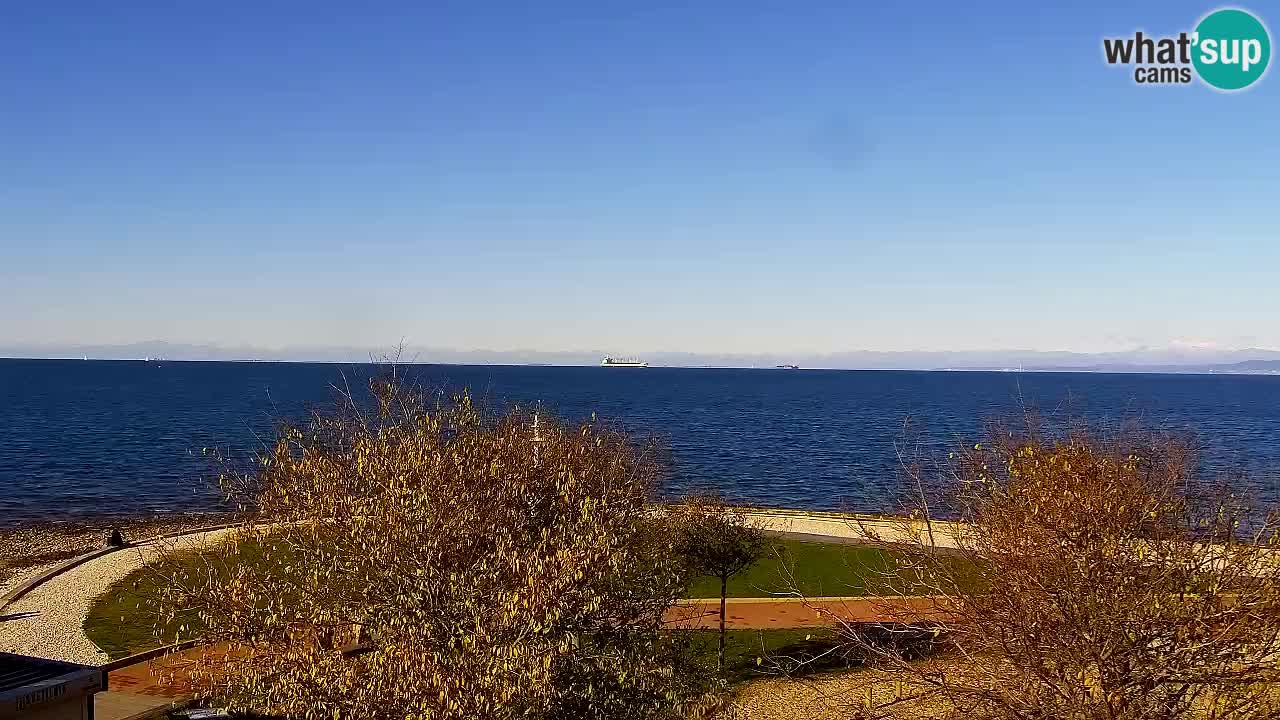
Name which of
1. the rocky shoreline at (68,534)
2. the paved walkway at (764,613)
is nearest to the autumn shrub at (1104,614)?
the paved walkway at (764,613)

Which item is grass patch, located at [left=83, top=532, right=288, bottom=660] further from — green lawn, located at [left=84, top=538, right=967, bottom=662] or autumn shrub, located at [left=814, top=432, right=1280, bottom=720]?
autumn shrub, located at [left=814, top=432, right=1280, bottom=720]

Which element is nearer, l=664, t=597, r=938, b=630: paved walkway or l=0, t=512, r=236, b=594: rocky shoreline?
l=664, t=597, r=938, b=630: paved walkway

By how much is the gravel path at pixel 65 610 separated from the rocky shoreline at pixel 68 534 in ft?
7.62

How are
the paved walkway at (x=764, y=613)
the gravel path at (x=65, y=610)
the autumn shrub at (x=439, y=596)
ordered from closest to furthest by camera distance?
the autumn shrub at (x=439, y=596) < the gravel path at (x=65, y=610) < the paved walkway at (x=764, y=613)

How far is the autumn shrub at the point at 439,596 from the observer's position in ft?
36.4

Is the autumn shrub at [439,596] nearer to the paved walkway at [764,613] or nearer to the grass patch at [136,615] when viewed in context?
the grass patch at [136,615]

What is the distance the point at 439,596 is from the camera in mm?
11789

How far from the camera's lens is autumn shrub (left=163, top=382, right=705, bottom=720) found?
36.4 feet

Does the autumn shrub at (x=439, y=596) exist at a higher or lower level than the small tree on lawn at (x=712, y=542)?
higher

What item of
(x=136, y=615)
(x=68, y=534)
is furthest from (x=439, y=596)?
(x=68, y=534)

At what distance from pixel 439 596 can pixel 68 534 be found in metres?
49.1

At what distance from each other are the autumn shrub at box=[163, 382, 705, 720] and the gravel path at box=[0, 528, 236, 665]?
9895 millimetres

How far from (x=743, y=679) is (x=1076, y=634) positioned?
1461cm

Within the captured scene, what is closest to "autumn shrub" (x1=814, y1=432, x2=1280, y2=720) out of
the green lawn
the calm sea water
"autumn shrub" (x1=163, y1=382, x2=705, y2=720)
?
"autumn shrub" (x1=163, y1=382, x2=705, y2=720)
